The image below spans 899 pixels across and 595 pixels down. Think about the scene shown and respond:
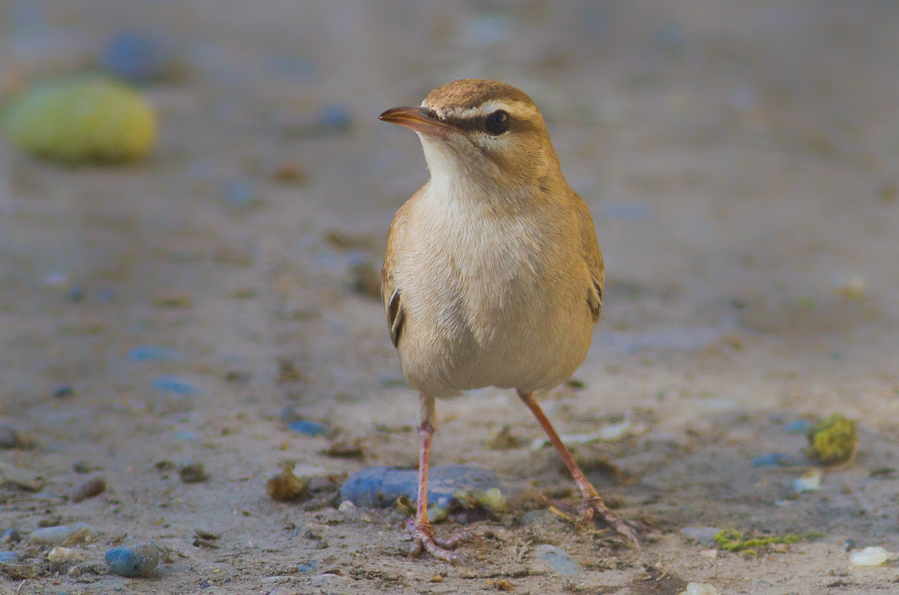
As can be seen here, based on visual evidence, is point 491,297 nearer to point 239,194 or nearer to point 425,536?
point 425,536

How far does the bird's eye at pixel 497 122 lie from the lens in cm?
452

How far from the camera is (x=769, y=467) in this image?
228 inches

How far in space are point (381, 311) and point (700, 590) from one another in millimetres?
4282

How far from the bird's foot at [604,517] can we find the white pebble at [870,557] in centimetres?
106

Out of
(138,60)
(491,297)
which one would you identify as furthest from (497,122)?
(138,60)

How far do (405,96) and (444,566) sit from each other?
905cm

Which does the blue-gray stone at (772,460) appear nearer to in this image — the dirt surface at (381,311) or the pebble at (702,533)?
the dirt surface at (381,311)

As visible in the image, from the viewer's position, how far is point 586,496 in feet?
17.5

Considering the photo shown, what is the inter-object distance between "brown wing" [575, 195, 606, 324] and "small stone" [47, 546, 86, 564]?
2863 millimetres

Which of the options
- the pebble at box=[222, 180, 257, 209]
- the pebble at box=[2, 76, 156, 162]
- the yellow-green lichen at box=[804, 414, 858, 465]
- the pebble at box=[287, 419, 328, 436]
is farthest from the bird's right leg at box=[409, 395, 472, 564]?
the pebble at box=[2, 76, 156, 162]

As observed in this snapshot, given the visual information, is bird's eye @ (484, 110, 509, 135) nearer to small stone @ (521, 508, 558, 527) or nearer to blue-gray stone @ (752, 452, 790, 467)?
small stone @ (521, 508, 558, 527)

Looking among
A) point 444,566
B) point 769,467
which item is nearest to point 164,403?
point 444,566

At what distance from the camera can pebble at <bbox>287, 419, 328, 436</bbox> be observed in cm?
613

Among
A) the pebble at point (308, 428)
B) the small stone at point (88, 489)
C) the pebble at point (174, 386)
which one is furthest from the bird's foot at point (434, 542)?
the pebble at point (174, 386)
